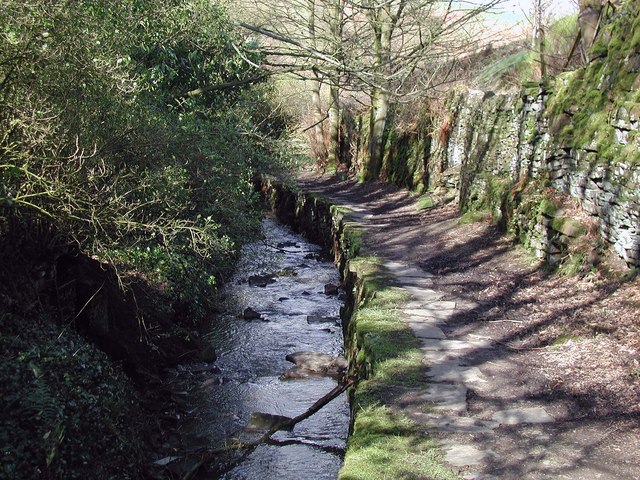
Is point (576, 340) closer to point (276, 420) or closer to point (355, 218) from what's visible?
point (276, 420)

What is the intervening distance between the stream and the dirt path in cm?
141

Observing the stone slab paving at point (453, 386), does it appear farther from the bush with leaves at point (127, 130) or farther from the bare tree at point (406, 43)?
the bare tree at point (406, 43)

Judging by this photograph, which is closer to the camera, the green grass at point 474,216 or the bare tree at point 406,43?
the green grass at point 474,216

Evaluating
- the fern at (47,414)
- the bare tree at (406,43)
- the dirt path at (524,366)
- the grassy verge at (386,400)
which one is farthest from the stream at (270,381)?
Answer: the bare tree at (406,43)

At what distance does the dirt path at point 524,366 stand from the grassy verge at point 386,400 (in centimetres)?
13

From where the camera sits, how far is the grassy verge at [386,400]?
14.1 feet

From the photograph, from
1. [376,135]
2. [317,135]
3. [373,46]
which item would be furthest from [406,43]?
[317,135]

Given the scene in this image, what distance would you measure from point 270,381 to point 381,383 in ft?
9.89

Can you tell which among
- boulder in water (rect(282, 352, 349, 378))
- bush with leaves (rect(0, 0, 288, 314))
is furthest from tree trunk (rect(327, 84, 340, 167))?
boulder in water (rect(282, 352, 349, 378))

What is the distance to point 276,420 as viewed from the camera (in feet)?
23.2

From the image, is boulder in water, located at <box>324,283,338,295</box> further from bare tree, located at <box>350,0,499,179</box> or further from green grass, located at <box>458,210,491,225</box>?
bare tree, located at <box>350,0,499,179</box>

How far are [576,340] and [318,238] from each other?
13299 millimetres

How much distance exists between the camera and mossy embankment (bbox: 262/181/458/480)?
14.2 ft

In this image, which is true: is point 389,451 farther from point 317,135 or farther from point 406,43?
point 317,135
